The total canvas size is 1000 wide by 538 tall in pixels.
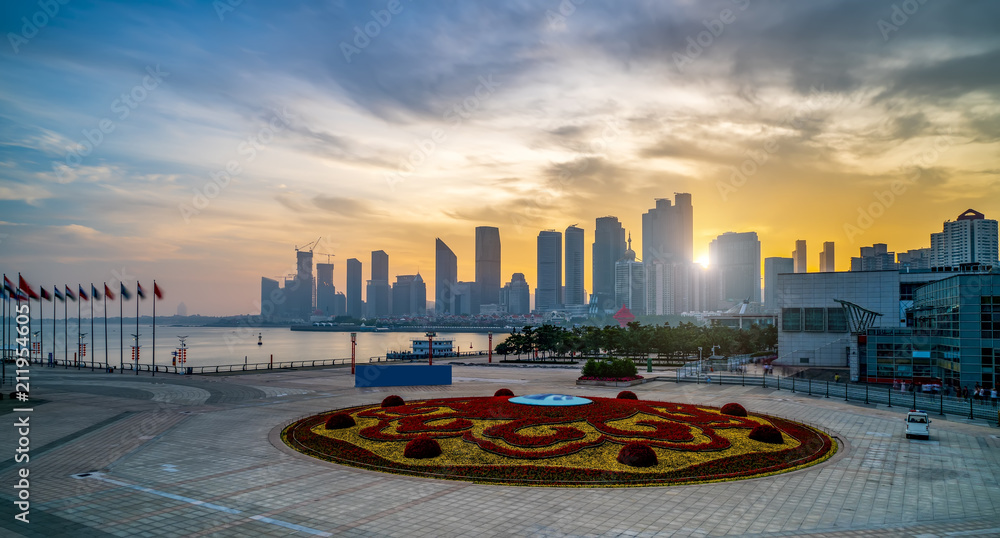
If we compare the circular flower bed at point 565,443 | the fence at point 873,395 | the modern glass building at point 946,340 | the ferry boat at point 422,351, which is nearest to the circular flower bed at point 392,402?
the circular flower bed at point 565,443

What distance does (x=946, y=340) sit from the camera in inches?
2282

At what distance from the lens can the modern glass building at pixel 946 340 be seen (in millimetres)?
52344

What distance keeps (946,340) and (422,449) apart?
5668 centimetres

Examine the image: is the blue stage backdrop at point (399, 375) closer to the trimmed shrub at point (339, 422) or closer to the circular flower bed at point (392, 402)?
the circular flower bed at point (392, 402)

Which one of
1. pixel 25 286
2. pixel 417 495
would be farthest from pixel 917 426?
pixel 25 286

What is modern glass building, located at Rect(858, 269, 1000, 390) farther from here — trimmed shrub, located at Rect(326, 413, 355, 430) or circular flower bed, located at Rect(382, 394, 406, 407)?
trimmed shrub, located at Rect(326, 413, 355, 430)

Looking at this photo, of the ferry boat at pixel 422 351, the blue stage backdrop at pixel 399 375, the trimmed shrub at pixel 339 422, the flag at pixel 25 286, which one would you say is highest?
the flag at pixel 25 286

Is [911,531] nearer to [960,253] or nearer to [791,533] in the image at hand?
[791,533]

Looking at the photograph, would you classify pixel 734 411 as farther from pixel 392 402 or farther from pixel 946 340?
pixel 946 340

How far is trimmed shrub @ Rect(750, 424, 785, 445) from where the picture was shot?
31.2m

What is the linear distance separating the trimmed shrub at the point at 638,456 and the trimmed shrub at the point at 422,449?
888 cm

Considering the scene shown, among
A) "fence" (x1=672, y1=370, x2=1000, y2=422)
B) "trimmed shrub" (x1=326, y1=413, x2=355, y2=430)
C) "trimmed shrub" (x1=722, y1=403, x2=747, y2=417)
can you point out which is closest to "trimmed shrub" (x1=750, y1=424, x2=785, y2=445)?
"trimmed shrub" (x1=722, y1=403, x2=747, y2=417)

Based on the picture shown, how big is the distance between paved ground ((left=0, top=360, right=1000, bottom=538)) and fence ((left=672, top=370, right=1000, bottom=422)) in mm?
3454

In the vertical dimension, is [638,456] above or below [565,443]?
above
